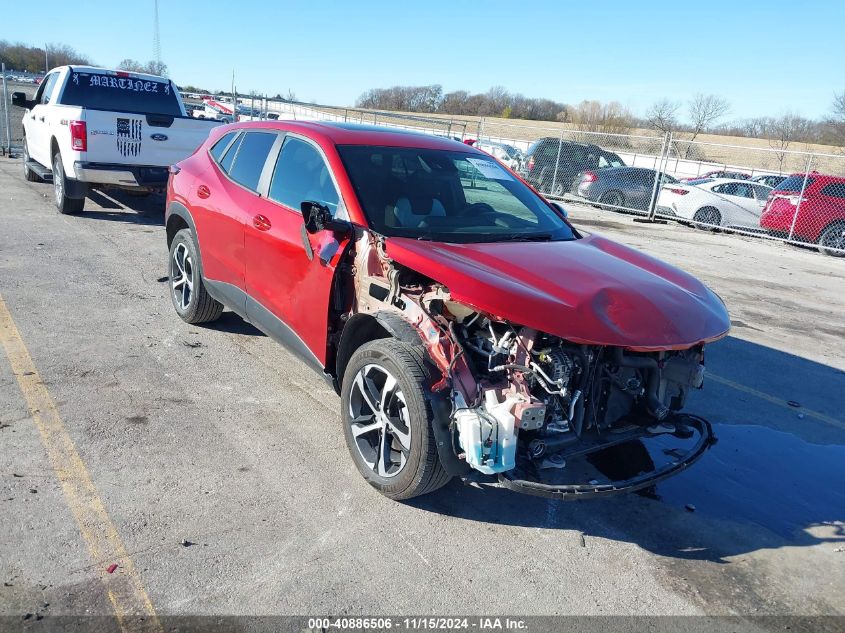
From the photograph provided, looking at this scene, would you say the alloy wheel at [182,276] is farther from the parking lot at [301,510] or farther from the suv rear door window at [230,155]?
the suv rear door window at [230,155]

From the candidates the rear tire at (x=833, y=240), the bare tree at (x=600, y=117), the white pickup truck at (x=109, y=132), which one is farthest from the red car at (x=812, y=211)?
the bare tree at (x=600, y=117)

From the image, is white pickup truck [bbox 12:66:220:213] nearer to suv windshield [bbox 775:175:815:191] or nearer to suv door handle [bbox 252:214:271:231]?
suv door handle [bbox 252:214:271:231]

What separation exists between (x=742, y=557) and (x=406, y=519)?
168 centimetres

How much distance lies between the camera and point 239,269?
4.89m

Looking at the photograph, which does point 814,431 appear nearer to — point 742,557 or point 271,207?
point 742,557

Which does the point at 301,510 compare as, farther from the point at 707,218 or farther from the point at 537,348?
the point at 707,218

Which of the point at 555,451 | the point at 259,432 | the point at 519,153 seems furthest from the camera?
the point at 519,153

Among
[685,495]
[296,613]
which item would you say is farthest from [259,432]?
[685,495]

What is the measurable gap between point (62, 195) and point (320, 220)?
8188 mm

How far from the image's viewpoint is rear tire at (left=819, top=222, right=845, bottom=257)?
14477 millimetres

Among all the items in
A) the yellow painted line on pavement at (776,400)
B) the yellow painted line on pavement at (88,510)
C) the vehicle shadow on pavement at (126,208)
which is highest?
the yellow painted line on pavement at (776,400)

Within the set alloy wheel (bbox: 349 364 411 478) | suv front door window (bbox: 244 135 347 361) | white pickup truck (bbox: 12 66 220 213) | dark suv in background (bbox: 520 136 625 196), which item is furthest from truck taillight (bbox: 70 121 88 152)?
dark suv in background (bbox: 520 136 625 196)

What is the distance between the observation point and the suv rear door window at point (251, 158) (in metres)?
4.92

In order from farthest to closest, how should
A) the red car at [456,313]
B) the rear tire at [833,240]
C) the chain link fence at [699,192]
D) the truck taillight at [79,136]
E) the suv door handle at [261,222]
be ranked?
the chain link fence at [699,192]
the rear tire at [833,240]
the truck taillight at [79,136]
the suv door handle at [261,222]
the red car at [456,313]
